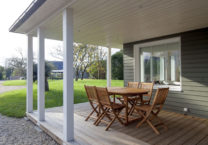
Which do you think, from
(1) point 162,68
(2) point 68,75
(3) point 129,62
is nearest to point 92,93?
(2) point 68,75

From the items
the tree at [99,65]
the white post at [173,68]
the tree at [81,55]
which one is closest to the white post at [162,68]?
the white post at [173,68]

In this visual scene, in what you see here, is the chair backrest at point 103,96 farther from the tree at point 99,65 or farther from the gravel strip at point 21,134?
the tree at point 99,65

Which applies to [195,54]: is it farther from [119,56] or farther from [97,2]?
[119,56]

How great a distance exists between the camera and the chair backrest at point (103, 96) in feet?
9.71

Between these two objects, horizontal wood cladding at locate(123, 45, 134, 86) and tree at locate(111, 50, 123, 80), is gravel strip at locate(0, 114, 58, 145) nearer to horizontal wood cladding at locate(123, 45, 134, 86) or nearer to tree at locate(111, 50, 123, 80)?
horizontal wood cladding at locate(123, 45, 134, 86)

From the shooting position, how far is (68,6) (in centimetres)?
241

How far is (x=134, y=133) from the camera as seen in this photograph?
2820 mm

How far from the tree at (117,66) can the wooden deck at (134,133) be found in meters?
9.87

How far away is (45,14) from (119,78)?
11087mm

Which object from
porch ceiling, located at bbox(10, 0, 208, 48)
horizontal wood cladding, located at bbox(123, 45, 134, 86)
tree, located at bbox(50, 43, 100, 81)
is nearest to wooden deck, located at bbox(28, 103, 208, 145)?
porch ceiling, located at bbox(10, 0, 208, 48)

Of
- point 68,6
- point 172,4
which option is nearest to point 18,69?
point 68,6

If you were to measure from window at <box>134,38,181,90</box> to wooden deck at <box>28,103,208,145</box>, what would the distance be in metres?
1.53

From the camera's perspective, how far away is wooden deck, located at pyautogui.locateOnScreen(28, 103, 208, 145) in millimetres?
2473

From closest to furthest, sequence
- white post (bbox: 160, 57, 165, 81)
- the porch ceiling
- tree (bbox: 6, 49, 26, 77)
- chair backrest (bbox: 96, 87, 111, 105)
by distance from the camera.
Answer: the porch ceiling < chair backrest (bbox: 96, 87, 111, 105) < white post (bbox: 160, 57, 165, 81) < tree (bbox: 6, 49, 26, 77)
